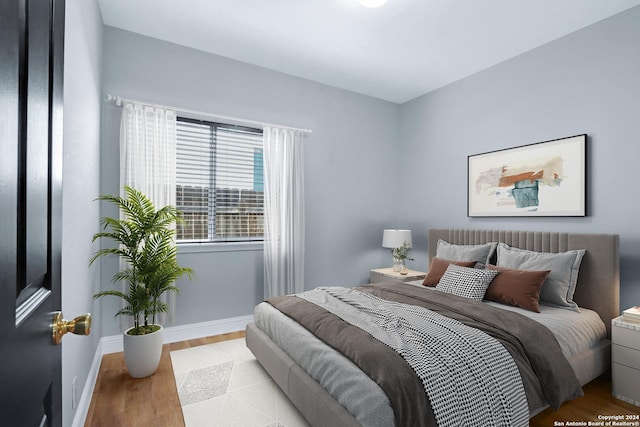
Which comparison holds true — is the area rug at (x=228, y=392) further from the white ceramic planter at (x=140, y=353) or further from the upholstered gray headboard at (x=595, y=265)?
the upholstered gray headboard at (x=595, y=265)

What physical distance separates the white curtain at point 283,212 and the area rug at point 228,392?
0.93 metres

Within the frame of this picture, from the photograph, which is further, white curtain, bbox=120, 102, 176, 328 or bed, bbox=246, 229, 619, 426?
white curtain, bbox=120, 102, 176, 328

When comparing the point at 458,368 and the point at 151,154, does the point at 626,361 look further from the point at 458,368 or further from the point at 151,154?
the point at 151,154

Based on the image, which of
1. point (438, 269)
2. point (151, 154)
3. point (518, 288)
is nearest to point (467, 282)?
point (518, 288)

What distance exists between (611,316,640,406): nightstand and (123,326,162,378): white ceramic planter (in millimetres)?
3328

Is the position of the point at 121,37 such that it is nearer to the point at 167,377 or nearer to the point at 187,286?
the point at 187,286

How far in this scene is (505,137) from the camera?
3535mm

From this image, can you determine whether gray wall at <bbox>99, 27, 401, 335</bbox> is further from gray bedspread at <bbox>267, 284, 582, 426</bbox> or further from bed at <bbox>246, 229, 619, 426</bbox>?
gray bedspread at <bbox>267, 284, 582, 426</bbox>

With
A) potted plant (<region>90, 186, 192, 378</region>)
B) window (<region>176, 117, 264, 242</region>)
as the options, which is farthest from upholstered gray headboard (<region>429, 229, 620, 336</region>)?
potted plant (<region>90, 186, 192, 378</region>)

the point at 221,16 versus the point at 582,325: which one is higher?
the point at 221,16

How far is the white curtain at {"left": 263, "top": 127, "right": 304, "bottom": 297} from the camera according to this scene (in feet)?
12.3

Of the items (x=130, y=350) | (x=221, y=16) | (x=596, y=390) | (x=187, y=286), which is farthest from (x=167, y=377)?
(x=596, y=390)

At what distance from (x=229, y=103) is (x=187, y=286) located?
1982 millimetres

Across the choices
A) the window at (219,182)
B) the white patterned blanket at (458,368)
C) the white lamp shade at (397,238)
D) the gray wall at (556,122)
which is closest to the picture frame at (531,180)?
the gray wall at (556,122)
